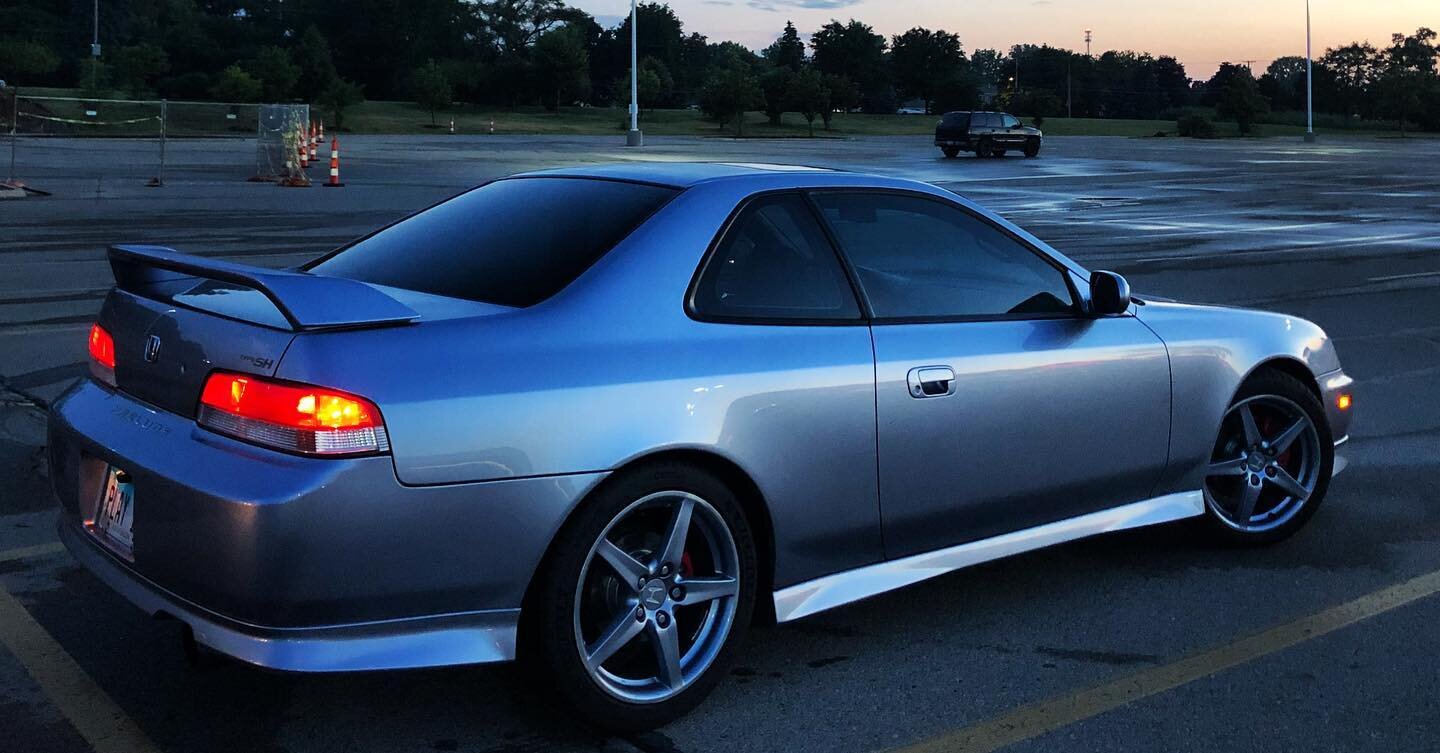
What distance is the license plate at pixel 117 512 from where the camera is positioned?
11.3ft

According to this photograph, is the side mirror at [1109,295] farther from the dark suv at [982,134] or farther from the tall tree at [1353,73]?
the tall tree at [1353,73]

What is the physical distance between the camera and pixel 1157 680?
13.1ft

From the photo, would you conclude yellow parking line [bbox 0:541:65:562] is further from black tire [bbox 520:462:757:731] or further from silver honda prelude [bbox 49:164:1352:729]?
black tire [bbox 520:462:757:731]

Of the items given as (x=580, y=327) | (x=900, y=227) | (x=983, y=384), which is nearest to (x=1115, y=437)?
(x=983, y=384)

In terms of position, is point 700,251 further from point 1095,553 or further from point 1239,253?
point 1239,253

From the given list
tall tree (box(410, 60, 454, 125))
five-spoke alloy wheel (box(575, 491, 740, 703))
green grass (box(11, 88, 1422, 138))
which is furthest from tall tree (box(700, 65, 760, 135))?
five-spoke alloy wheel (box(575, 491, 740, 703))

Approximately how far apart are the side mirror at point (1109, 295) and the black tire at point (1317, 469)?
0.81 metres

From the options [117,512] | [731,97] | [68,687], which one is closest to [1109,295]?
[117,512]

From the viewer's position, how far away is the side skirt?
389 centimetres

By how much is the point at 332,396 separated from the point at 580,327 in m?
0.64

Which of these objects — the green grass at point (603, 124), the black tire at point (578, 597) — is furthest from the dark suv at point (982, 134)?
the black tire at point (578, 597)

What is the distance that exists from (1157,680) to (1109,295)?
121 centimetres

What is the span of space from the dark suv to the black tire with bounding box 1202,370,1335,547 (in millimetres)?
40740

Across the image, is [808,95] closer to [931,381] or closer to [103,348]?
[931,381]
